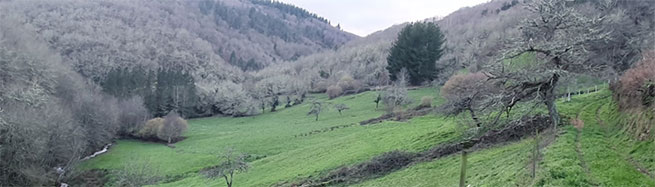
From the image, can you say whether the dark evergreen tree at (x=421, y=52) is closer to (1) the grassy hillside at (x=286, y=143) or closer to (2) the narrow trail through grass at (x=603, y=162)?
(1) the grassy hillside at (x=286, y=143)

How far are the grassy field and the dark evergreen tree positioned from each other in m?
13.5

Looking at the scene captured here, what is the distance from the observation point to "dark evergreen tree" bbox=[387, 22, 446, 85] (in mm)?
105312

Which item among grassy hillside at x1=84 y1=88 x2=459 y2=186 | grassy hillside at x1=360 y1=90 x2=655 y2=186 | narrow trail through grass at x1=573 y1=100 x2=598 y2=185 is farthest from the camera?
grassy hillside at x1=84 y1=88 x2=459 y2=186

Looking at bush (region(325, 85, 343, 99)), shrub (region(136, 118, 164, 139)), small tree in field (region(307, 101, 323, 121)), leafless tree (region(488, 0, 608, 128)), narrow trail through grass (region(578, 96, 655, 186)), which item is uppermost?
leafless tree (region(488, 0, 608, 128))

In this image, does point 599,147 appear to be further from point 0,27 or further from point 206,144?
point 0,27

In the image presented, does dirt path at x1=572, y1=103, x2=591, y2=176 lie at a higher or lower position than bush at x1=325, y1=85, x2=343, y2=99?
higher

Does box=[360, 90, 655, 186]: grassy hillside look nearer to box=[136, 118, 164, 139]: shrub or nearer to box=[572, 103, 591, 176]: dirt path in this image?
box=[572, 103, 591, 176]: dirt path

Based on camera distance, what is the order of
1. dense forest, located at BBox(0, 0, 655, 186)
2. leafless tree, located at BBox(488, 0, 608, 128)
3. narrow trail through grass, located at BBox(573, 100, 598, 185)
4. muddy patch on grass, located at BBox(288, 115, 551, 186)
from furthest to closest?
1. muddy patch on grass, located at BBox(288, 115, 551, 186)
2. dense forest, located at BBox(0, 0, 655, 186)
3. leafless tree, located at BBox(488, 0, 608, 128)
4. narrow trail through grass, located at BBox(573, 100, 598, 185)

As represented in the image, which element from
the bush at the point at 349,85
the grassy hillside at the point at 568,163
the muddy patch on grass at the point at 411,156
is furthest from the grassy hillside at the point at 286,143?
the bush at the point at 349,85

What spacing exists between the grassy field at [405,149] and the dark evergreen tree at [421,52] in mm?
13548

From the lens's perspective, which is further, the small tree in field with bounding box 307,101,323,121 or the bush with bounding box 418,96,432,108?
the small tree in field with bounding box 307,101,323,121

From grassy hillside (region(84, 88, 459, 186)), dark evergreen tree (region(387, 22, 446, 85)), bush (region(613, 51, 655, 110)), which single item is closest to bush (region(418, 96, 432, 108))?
grassy hillside (region(84, 88, 459, 186))

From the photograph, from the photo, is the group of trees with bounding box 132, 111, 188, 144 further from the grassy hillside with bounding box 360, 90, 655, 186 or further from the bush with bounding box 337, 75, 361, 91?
the grassy hillside with bounding box 360, 90, 655, 186

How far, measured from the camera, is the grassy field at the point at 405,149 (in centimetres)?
2102
